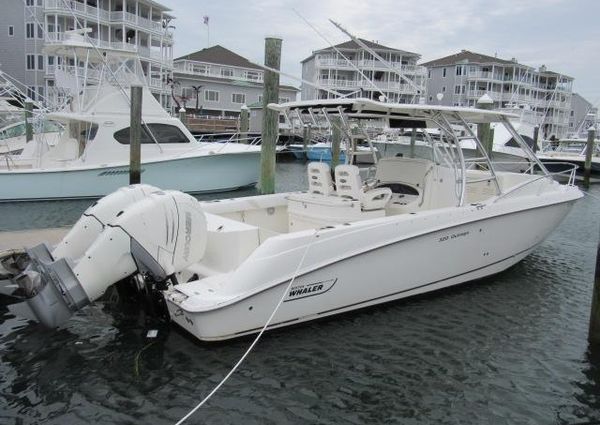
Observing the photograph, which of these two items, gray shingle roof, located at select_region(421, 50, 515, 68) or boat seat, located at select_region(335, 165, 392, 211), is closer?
boat seat, located at select_region(335, 165, 392, 211)

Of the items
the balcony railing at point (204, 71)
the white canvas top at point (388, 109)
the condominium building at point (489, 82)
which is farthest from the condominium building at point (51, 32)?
the white canvas top at point (388, 109)

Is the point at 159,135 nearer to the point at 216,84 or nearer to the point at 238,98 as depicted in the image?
the point at 216,84

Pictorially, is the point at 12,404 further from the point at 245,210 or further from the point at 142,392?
the point at 245,210

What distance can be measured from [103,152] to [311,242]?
11396mm

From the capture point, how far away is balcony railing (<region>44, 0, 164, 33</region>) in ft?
120

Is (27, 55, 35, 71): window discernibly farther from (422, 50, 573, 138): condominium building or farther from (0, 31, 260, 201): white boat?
(422, 50, 573, 138): condominium building

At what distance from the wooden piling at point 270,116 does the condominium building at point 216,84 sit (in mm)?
Result: 36639

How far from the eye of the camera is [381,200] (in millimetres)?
7328

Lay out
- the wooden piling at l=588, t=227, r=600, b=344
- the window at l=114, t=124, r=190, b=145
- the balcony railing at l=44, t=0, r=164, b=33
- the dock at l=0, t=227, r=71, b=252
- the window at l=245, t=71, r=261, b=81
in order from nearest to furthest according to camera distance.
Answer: the wooden piling at l=588, t=227, r=600, b=344
the dock at l=0, t=227, r=71, b=252
the window at l=114, t=124, r=190, b=145
the balcony railing at l=44, t=0, r=164, b=33
the window at l=245, t=71, r=261, b=81

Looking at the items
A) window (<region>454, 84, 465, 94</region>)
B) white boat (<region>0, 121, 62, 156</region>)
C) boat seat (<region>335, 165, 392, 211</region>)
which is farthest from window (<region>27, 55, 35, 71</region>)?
window (<region>454, 84, 465, 94</region>)

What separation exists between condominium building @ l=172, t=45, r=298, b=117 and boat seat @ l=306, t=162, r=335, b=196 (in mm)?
42879

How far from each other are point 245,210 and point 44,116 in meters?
10.7

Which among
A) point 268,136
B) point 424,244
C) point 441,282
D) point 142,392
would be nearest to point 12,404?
point 142,392

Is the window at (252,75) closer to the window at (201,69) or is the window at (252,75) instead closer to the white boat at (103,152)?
the window at (201,69)
